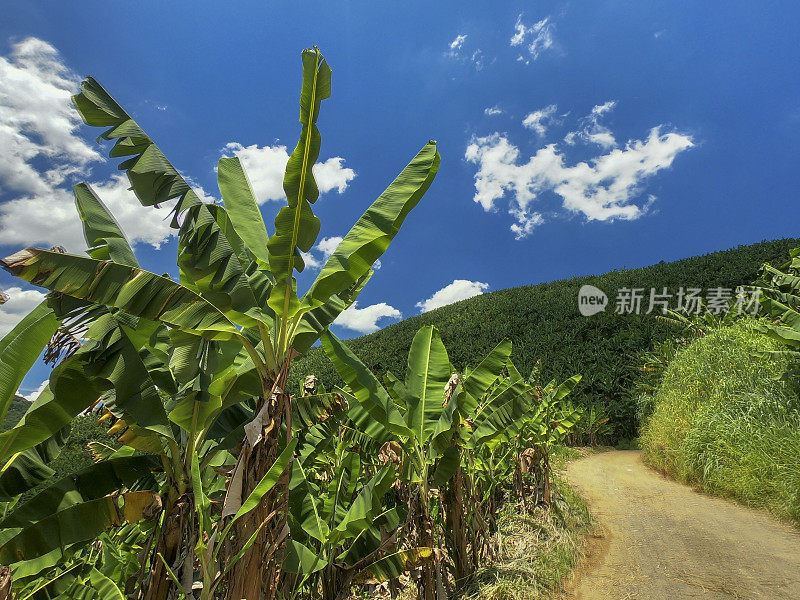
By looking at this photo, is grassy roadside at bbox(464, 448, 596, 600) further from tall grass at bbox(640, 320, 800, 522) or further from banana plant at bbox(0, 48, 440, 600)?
tall grass at bbox(640, 320, 800, 522)

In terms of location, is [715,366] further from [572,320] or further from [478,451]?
[478,451]

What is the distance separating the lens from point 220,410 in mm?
3160

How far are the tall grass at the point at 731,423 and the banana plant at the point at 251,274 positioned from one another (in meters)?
7.03

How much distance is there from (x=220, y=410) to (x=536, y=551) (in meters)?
3.79

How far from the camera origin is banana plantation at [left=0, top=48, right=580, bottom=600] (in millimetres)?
2590

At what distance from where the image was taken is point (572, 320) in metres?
13.3

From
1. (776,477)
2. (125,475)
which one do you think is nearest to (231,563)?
(125,475)

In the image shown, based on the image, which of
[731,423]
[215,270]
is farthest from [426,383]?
[731,423]

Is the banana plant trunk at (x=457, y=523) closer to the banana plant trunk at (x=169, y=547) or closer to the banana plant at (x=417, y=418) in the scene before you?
the banana plant at (x=417, y=418)

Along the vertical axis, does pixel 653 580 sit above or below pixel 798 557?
below

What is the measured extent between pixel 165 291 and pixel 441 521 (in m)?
3.41
